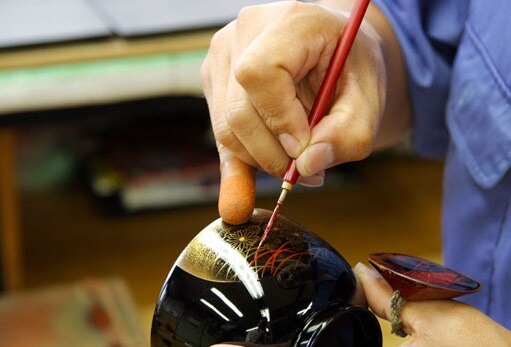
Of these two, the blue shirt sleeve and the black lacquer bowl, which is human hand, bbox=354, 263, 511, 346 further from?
the blue shirt sleeve

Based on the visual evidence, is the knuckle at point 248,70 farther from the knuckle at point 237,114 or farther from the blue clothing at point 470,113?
the blue clothing at point 470,113

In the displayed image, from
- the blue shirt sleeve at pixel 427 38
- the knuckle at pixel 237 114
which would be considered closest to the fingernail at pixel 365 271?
the knuckle at pixel 237 114

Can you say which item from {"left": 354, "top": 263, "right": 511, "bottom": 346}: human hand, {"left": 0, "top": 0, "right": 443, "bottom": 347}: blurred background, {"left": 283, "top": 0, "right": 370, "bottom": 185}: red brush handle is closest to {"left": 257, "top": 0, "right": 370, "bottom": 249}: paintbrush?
{"left": 283, "top": 0, "right": 370, "bottom": 185}: red brush handle

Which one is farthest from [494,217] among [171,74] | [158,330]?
[171,74]

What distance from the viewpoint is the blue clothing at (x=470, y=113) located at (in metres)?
0.74

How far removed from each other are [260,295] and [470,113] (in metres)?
0.29

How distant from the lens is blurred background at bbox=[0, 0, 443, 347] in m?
1.42

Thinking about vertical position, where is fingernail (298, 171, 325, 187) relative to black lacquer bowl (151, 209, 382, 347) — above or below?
above

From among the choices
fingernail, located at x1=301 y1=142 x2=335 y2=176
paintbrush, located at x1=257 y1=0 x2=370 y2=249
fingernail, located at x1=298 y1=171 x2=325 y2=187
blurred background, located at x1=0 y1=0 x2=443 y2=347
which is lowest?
blurred background, located at x1=0 y1=0 x2=443 y2=347

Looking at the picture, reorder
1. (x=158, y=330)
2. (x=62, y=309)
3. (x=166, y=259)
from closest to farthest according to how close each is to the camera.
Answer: (x=158, y=330) → (x=62, y=309) → (x=166, y=259)

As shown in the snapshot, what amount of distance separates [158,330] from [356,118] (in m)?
0.19

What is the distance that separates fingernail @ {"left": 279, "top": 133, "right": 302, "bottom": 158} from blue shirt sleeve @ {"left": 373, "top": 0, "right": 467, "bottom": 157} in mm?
232

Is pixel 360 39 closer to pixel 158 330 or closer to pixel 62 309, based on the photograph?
pixel 158 330

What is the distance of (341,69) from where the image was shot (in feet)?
2.07
